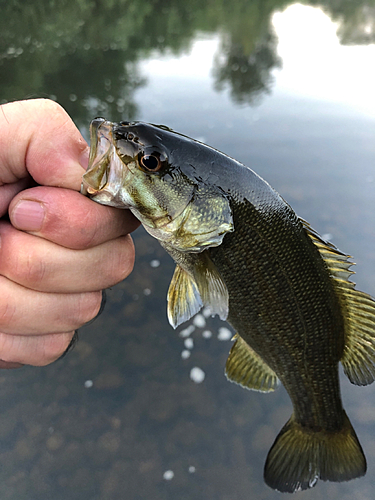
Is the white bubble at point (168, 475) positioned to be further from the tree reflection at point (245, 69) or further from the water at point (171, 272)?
the tree reflection at point (245, 69)

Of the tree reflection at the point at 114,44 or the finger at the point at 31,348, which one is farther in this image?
the tree reflection at the point at 114,44

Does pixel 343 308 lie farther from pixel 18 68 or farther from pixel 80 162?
pixel 18 68

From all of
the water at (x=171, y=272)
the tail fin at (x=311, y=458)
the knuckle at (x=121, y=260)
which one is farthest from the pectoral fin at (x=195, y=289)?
the water at (x=171, y=272)

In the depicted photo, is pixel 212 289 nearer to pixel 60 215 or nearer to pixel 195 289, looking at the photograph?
pixel 195 289

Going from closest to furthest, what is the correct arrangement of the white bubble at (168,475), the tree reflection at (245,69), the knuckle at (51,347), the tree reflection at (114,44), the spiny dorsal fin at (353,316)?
the spiny dorsal fin at (353,316)
the knuckle at (51,347)
the white bubble at (168,475)
the tree reflection at (114,44)
the tree reflection at (245,69)

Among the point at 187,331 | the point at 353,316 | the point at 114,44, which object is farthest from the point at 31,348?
the point at 114,44

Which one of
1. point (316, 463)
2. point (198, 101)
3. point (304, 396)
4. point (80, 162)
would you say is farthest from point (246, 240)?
point (198, 101)

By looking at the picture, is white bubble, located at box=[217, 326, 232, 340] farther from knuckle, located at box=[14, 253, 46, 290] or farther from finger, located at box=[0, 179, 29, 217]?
finger, located at box=[0, 179, 29, 217]
